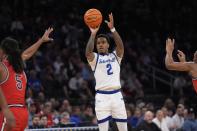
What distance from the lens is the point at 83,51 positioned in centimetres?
2195

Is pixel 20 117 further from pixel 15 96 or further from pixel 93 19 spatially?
pixel 93 19

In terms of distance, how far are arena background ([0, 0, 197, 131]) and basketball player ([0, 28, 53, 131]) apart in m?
5.06

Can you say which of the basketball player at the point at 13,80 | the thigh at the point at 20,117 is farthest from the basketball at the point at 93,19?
the thigh at the point at 20,117

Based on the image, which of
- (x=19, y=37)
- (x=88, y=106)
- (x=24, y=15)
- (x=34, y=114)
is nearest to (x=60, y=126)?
(x=34, y=114)

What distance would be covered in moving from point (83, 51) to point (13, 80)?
12.6m

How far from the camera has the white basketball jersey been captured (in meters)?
11.4

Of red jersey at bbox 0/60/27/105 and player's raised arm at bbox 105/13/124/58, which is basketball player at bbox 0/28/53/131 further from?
player's raised arm at bbox 105/13/124/58

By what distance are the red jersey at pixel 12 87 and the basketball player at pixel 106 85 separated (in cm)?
222

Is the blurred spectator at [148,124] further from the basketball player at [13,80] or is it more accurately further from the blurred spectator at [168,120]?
the basketball player at [13,80]

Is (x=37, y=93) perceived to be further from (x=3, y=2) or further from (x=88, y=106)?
(x=3, y=2)

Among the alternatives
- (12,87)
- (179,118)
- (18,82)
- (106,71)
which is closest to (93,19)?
(106,71)

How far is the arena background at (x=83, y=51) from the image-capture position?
59.2 feet

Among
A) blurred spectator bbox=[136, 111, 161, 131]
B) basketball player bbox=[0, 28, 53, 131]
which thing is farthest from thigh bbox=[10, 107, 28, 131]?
blurred spectator bbox=[136, 111, 161, 131]

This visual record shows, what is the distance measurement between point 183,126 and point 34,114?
12.1 ft
